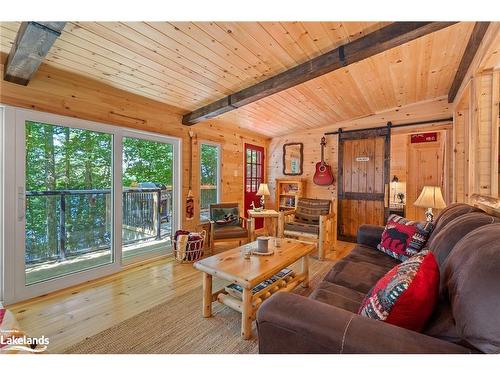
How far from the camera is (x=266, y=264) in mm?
2059

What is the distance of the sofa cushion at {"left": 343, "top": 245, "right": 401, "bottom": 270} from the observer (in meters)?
2.11

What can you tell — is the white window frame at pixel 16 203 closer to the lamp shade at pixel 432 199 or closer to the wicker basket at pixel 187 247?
the wicker basket at pixel 187 247

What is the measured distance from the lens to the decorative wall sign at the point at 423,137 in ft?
17.1

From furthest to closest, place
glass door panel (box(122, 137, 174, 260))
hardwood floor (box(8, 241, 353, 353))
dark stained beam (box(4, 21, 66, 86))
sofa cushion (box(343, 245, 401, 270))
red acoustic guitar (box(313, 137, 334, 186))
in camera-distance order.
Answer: red acoustic guitar (box(313, 137, 334, 186)) → glass door panel (box(122, 137, 174, 260)) → sofa cushion (box(343, 245, 401, 270)) → hardwood floor (box(8, 241, 353, 353)) → dark stained beam (box(4, 21, 66, 86))

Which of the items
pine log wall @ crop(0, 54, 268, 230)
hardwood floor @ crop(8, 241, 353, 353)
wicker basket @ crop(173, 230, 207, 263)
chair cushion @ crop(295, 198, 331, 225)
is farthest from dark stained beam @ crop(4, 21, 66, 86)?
chair cushion @ crop(295, 198, 331, 225)

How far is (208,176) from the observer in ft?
14.3

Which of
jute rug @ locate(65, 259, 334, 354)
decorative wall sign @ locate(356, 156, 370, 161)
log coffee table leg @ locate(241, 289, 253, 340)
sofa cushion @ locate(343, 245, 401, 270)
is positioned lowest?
jute rug @ locate(65, 259, 334, 354)

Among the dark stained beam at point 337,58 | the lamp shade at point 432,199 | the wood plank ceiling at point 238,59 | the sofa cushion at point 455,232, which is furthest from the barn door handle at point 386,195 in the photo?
the sofa cushion at point 455,232

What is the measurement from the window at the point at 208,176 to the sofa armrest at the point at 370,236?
2513 millimetres

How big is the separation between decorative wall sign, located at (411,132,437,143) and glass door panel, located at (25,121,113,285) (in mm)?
5780

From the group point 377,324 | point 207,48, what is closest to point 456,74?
point 207,48

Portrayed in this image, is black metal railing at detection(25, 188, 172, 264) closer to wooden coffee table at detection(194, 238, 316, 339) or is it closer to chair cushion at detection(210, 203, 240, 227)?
chair cushion at detection(210, 203, 240, 227)

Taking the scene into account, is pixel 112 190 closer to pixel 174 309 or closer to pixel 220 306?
pixel 174 309

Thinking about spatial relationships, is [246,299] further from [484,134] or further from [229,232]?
[484,134]
